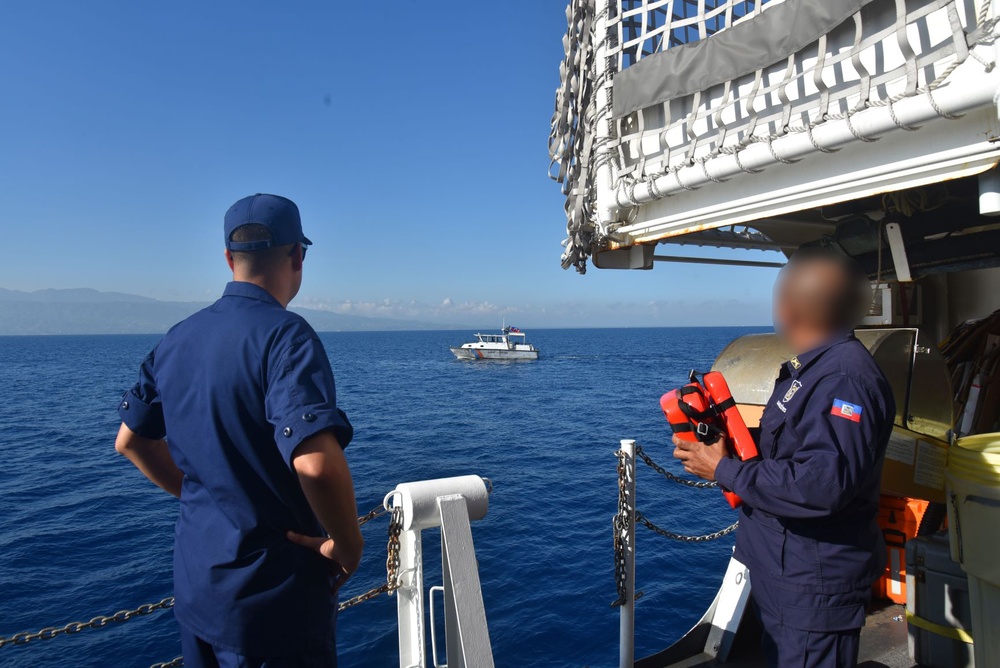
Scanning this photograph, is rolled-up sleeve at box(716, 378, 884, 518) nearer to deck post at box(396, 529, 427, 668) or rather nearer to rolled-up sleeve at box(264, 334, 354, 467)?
deck post at box(396, 529, 427, 668)

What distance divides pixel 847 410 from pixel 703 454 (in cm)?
55

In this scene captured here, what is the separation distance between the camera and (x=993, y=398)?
4734mm

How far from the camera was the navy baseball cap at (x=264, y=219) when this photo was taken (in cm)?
207

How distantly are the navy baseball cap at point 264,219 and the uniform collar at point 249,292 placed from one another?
12 cm

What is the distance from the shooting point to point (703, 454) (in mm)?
2465

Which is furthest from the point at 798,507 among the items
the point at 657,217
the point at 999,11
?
the point at 657,217

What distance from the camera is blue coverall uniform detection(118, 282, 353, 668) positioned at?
1876 millimetres

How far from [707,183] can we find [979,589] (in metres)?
2.29

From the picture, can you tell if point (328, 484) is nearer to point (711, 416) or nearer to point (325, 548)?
point (325, 548)

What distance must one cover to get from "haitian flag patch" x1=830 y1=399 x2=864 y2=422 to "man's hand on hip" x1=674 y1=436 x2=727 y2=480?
17.8 inches

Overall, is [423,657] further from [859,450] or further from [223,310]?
[859,450]

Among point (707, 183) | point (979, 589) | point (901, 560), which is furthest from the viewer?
point (901, 560)

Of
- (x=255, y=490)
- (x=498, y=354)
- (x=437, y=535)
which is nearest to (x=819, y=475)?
(x=255, y=490)

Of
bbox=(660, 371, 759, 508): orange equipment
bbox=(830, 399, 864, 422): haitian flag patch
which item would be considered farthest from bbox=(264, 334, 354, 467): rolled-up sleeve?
bbox=(830, 399, 864, 422): haitian flag patch
